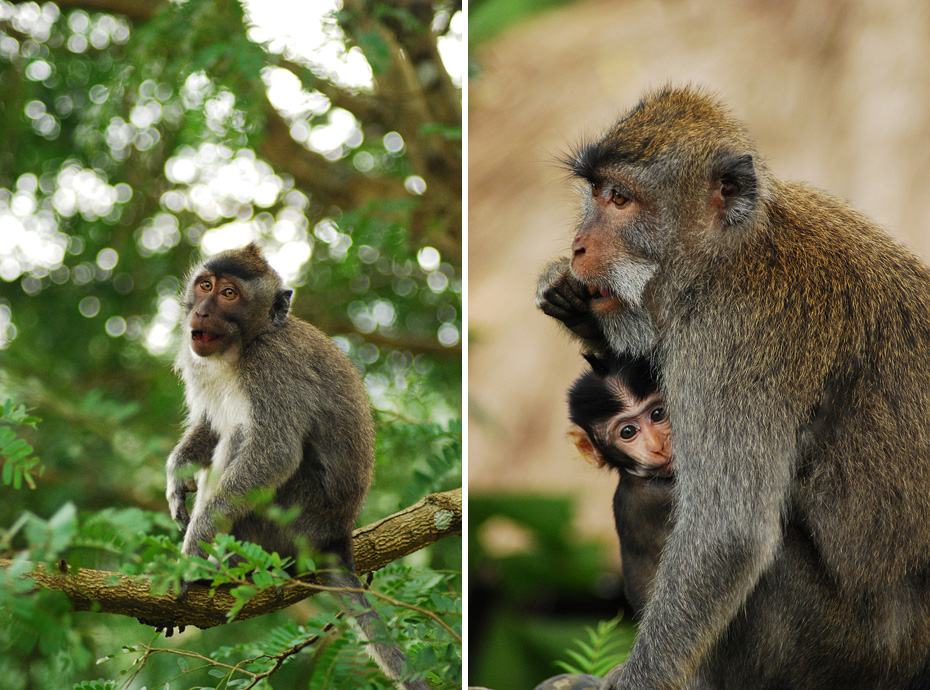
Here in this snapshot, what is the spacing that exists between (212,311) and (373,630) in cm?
106

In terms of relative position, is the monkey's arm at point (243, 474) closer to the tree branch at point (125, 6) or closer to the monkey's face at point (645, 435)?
the monkey's face at point (645, 435)

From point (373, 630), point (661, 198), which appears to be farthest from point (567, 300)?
point (373, 630)

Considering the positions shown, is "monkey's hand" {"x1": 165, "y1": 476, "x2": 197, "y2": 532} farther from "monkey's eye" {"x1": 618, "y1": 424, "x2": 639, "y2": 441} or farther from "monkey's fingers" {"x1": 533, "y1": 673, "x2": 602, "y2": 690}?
"monkey's eye" {"x1": 618, "y1": 424, "x2": 639, "y2": 441}

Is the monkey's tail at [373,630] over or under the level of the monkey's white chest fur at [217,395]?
under

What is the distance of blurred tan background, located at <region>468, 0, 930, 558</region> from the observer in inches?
110

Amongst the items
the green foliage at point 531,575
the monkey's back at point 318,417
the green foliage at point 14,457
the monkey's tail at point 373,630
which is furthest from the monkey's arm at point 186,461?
the green foliage at point 14,457

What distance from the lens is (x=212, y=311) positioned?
2.61 meters

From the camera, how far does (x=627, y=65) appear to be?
10.3ft

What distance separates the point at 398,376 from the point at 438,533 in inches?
85.2

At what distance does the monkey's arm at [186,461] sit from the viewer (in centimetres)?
275

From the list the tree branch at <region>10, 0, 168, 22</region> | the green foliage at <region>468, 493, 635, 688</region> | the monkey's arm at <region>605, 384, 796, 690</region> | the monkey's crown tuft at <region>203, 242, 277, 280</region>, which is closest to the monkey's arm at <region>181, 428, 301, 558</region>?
the monkey's crown tuft at <region>203, 242, 277, 280</region>

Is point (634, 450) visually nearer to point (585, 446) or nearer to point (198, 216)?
point (585, 446)

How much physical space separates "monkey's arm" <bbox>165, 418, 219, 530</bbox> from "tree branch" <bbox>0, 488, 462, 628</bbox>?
0.38 meters

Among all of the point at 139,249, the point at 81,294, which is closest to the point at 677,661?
the point at 139,249
